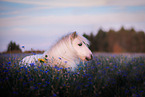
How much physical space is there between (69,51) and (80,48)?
0.40 m

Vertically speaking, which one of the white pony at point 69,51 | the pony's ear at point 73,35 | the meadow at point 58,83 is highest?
the pony's ear at point 73,35

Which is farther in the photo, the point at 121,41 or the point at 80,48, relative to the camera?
the point at 121,41

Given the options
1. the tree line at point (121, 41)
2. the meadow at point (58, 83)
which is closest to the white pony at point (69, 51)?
the meadow at point (58, 83)

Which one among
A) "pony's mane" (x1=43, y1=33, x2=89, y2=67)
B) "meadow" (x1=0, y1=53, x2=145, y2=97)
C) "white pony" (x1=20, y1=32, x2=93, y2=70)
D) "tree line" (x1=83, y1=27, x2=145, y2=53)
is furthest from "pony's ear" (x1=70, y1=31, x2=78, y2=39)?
"tree line" (x1=83, y1=27, x2=145, y2=53)

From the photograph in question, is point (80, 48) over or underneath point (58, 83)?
over

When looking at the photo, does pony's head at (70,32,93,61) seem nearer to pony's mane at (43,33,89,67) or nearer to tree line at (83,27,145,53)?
pony's mane at (43,33,89,67)

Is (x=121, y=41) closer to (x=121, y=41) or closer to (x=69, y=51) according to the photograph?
(x=121, y=41)

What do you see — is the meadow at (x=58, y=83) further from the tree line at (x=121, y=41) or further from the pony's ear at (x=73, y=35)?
the tree line at (x=121, y=41)

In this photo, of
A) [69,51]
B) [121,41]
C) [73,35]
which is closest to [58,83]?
[69,51]

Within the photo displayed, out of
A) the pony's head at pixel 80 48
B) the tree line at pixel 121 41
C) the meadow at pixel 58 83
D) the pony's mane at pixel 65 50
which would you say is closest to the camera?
the meadow at pixel 58 83

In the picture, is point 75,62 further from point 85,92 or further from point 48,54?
point 85,92

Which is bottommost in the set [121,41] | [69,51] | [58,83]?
[58,83]

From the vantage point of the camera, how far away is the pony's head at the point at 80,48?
471 cm

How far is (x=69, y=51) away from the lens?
4.84 meters
